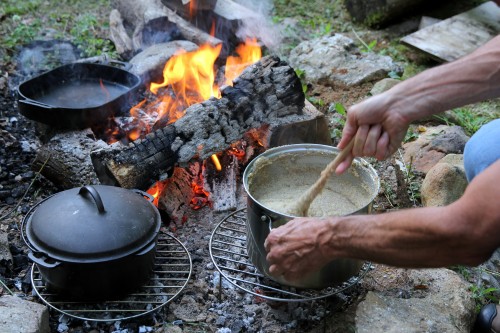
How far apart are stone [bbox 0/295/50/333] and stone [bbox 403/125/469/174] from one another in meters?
2.66

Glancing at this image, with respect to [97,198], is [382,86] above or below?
below

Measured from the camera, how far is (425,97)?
2.35m

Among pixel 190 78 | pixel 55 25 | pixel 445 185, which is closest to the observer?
pixel 445 185

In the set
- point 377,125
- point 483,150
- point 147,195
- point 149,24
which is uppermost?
point 377,125

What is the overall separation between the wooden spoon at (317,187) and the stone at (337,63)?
2.49m

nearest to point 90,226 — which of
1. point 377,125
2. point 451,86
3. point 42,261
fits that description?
point 42,261

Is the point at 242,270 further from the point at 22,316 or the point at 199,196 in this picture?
the point at 22,316

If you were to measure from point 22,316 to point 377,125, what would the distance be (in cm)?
192

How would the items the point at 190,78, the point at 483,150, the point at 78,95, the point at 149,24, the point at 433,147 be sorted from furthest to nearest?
the point at 149,24 < the point at 190,78 < the point at 78,95 < the point at 433,147 < the point at 483,150

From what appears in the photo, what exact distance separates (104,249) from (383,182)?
2138 millimetres

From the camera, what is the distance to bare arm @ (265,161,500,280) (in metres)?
1.68

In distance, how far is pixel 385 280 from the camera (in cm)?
291

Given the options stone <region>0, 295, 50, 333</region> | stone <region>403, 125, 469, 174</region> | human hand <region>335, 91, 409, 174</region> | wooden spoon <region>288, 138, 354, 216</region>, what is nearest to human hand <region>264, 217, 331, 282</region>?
wooden spoon <region>288, 138, 354, 216</region>

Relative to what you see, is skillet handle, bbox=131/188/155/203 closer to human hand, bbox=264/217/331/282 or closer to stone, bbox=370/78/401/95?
human hand, bbox=264/217/331/282
